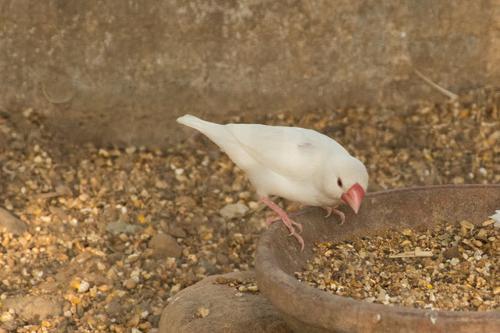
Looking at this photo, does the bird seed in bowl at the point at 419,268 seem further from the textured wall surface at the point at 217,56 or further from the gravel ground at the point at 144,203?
the textured wall surface at the point at 217,56

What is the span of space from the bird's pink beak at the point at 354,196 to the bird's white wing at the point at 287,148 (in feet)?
0.86

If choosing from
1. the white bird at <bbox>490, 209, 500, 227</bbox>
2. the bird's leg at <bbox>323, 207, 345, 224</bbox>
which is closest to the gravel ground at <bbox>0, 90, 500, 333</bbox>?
the bird's leg at <bbox>323, 207, 345, 224</bbox>

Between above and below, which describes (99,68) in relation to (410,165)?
above

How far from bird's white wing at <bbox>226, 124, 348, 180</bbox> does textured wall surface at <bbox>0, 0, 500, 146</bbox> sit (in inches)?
60.7

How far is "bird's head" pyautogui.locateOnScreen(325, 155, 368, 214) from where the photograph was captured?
11.2 feet

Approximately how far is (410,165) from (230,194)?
1.07 metres

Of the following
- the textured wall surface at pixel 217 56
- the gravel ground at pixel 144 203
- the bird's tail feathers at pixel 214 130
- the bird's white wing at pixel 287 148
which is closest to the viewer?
the bird's white wing at pixel 287 148

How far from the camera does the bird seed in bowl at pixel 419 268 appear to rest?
305cm

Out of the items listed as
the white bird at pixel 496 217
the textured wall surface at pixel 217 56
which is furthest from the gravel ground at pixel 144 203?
the white bird at pixel 496 217

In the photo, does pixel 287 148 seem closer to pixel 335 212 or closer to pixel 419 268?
pixel 335 212

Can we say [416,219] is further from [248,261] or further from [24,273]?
[24,273]

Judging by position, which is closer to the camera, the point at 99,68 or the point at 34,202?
the point at 34,202

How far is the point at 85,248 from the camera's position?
187 inches

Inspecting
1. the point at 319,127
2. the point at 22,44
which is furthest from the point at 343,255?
the point at 22,44
